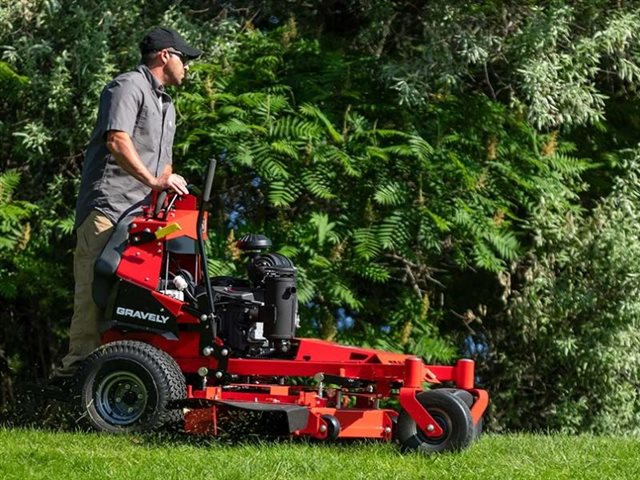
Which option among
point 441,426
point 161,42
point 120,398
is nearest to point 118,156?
point 161,42

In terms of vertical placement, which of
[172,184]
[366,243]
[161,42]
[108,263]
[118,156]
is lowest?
[108,263]

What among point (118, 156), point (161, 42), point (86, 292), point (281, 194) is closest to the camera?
point (118, 156)

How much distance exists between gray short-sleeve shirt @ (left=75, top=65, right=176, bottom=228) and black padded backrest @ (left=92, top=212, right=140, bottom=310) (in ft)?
0.45

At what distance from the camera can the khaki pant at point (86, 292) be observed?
7934 mm

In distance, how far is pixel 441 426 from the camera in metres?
7.12

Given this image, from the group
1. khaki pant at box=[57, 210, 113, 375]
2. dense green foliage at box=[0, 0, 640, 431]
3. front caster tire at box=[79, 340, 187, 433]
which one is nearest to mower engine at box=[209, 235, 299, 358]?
front caster tire at box=[79, 340, 187, 433]

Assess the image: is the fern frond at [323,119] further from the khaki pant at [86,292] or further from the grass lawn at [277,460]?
the grass lawn at [277,460]

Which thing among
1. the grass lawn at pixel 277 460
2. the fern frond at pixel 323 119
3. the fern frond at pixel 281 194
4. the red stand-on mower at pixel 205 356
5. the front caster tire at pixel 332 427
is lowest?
the grass lawn at pixel 277 460

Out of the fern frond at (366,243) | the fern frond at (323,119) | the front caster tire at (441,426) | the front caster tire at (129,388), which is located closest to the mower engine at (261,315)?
the front caster tire at (129,388)

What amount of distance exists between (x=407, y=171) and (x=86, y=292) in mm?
3191

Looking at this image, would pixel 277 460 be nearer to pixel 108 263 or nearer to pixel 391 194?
pixel 108 263

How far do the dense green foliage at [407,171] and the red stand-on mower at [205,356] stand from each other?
2.00 metres

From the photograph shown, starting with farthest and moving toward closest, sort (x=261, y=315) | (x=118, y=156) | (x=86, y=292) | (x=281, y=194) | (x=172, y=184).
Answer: (x=281, y=194)
(x=86, y=292)
(x=261, y=315)
(x=118, y=156)
(x=172, y=184)

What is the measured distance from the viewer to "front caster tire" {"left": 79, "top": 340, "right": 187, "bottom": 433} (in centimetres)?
758
